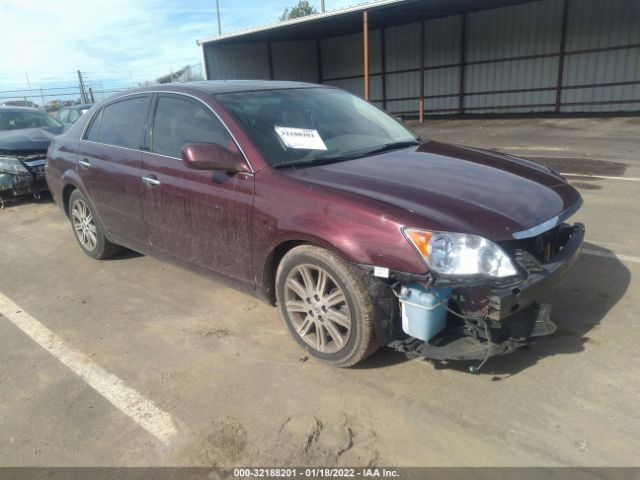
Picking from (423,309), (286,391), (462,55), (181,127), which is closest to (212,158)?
(181,127)

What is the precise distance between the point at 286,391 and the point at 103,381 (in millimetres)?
1136

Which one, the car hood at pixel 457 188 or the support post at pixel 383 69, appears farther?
the support post at pixel 383 69

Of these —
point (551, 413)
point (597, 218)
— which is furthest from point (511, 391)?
point (597, 218)

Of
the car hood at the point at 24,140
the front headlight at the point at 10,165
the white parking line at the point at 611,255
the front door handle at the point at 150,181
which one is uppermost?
the car hood at the point at 24,140

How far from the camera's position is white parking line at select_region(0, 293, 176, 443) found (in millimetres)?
2625

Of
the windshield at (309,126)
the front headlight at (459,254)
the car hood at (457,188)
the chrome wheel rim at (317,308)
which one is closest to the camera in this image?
the front headlight at (459,254)

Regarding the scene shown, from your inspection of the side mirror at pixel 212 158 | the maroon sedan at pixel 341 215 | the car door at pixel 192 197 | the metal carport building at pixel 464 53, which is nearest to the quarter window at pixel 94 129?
the maroon sedan at pixel 341 215

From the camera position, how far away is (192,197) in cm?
352

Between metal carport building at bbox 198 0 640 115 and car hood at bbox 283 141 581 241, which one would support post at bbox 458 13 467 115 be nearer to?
metal carport building at bbox 198 0 640 115

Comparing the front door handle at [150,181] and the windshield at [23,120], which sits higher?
the windshield at [23,120]

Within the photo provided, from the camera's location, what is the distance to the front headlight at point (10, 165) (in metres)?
7.64

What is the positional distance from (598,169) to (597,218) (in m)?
3.43

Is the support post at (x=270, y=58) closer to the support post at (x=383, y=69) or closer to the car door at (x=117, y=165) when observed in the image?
the support post at (x=383, y=69)

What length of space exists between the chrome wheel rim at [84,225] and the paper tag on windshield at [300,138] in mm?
2557
